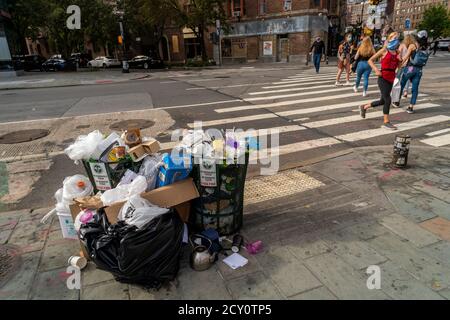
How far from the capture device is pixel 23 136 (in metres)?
7.55

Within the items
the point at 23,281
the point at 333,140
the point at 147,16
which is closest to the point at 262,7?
the point at 147,16

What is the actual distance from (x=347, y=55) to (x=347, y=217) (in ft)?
36.8

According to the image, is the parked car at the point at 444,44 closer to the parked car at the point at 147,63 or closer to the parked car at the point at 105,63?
the parked car at the point at 147,63

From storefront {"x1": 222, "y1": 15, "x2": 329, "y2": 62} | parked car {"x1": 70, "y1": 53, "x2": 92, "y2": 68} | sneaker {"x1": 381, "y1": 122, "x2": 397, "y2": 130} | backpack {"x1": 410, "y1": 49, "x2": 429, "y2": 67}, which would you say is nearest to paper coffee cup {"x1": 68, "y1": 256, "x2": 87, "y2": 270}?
sneaker {"x1": 381, "y1": 122, "x2": 397, "y2": 130}

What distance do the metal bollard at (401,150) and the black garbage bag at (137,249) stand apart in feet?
12.6

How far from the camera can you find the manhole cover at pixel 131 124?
7926 mm

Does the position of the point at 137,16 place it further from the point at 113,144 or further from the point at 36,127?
the point at 113,144

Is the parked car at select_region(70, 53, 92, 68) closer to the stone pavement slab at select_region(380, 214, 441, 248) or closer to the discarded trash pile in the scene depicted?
the discarded trash pile

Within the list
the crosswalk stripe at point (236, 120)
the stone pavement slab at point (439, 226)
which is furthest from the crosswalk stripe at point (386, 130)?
the stone pavement slab at point (439, 226)

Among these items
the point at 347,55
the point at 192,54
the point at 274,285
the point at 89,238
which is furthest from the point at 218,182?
the point at 192,54

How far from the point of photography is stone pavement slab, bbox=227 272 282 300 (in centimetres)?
257

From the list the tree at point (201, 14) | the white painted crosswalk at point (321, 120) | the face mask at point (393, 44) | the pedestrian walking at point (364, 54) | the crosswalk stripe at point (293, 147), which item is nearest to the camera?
the crosswalk stripe at point (293, 147)

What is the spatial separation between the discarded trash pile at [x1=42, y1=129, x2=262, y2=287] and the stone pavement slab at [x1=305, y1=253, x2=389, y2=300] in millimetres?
605

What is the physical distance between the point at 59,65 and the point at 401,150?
113ft
